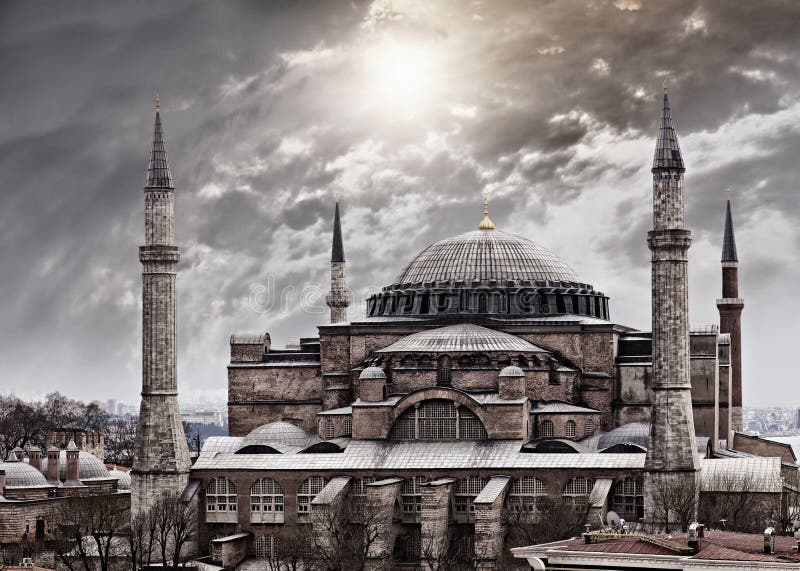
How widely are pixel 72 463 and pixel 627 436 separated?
19.9 meters

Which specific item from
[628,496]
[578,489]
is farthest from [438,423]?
[628,496]

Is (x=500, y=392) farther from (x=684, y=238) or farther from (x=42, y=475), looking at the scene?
(x=42, y=475)

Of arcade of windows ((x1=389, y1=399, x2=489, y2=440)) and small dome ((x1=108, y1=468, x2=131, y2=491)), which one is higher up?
arcade of windows ((x1=389, y1=399, x2=489, y2=440))

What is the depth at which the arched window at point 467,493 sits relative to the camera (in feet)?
176

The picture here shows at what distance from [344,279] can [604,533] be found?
3421 cm

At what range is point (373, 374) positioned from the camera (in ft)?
→ 188

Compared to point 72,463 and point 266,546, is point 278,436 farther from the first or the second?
point 72,463

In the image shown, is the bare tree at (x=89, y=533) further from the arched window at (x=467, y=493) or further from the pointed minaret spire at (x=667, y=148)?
the pointed minaret spire at (x=667, y=148)

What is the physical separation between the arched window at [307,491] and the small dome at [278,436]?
3.87 metres

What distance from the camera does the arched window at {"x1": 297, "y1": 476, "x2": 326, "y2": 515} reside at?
54438 millimetres

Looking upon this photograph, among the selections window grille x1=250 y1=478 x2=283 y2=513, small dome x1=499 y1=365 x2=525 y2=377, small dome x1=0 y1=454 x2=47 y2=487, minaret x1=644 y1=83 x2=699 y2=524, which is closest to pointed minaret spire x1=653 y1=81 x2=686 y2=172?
minaret x1=644 y1=83 x2=699 y2=524

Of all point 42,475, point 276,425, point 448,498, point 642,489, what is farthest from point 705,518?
point 42,475

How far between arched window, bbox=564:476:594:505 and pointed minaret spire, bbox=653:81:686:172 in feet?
30.3

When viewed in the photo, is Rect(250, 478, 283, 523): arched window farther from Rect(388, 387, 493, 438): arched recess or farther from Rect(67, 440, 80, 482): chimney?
Rect(67, 440, 80, 482): chimney
